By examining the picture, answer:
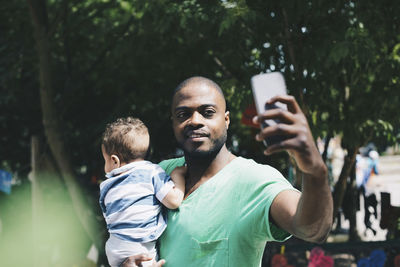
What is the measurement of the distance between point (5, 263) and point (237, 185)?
20.0 feet

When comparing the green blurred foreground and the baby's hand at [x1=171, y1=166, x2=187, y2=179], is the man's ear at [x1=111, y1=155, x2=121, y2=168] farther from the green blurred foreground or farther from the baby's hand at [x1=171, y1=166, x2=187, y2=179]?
the green blurred foreground

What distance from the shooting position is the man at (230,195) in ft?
3.86

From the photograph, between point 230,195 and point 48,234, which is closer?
point 230,195

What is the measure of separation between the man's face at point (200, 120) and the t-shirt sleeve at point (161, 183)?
0.60 feet

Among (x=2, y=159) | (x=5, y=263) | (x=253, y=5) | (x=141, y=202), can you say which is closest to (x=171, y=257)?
(x=141, y=202)

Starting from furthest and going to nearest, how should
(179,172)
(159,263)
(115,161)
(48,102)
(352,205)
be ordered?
(352,205), (48,102), (115,161), (179,172), (159,263)

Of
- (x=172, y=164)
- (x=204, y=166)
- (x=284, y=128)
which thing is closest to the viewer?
(x=284, y=128)

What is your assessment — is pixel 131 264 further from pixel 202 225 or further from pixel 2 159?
pixel 2 159

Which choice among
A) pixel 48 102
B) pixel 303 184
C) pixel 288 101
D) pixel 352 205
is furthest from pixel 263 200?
pixel 352 205

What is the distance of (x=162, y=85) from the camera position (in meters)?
6.52

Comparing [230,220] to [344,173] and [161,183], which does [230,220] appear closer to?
[161,183]

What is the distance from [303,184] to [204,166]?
2.48ft

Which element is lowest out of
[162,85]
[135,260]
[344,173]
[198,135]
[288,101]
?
[344,173]

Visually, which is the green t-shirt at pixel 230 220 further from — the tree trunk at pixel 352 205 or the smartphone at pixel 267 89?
the tree trunk at pixel 352 205
